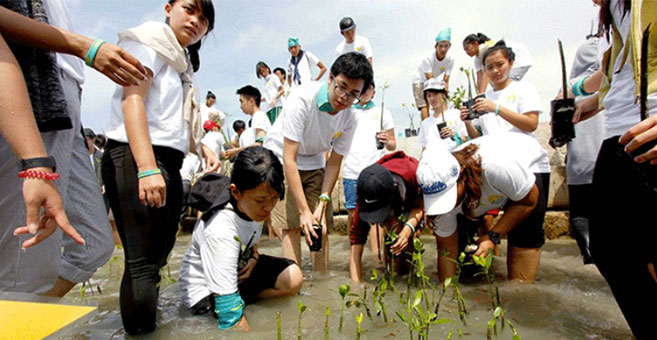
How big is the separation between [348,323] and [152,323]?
107 centimetres

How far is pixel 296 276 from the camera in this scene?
2.67 m

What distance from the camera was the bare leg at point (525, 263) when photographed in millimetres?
2760

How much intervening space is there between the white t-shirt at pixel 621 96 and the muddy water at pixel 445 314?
3.50ft

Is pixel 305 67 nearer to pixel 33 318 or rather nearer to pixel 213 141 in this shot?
pixel 213 141

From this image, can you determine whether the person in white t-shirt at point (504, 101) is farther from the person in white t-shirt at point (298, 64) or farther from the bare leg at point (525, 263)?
the person in white t-shirt at point (298, 64)

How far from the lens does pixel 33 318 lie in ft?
2.66

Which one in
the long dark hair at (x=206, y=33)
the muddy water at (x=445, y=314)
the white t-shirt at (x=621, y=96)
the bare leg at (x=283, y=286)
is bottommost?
the muddy water at (x=445, y=314)

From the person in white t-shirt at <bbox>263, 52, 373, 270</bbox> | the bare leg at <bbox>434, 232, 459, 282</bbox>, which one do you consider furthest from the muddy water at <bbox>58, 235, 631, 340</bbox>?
the person in white t-shirt at <bbox>263, 52, 373, 270</bbox>

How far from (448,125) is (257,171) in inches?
115

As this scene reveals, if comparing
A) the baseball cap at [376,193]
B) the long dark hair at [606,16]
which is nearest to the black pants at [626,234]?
the long dark hair at [606,16]

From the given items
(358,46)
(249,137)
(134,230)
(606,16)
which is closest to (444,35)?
(358,46)

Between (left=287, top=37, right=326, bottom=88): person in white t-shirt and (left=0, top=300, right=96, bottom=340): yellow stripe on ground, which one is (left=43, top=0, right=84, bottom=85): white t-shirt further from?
(left=287, top=37, right=326, bottom=88): person in white t-shirt

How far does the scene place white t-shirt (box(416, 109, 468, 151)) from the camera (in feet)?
14.5

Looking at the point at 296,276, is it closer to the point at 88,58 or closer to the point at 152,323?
the point at 152,323
